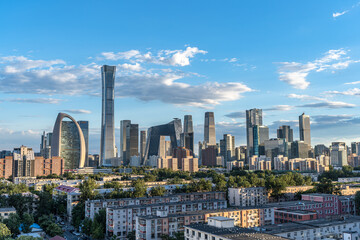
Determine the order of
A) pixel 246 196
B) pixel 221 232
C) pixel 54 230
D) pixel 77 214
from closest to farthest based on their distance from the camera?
pixel 221 232, pixel 54 230, pixel 77 214, pixel 246 196

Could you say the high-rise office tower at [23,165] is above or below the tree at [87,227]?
above

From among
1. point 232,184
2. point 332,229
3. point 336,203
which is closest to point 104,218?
point 332,229

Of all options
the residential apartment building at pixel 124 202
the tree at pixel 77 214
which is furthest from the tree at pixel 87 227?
the tree at pixel 77 214

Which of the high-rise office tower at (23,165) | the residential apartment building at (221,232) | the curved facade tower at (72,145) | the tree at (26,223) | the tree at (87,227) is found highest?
the curved facade tower at (72,145)

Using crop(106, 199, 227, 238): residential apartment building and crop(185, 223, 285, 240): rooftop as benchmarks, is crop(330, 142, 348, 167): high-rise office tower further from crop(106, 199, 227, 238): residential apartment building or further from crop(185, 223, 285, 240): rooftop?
crop(185, 223, 285, 240): rooftop

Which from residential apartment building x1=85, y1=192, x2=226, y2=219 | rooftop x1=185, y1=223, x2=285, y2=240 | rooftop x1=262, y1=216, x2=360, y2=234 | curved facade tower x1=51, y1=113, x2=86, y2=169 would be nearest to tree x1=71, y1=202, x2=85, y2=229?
residential apartment building x1=85, y1=192, x2=226, y2=219

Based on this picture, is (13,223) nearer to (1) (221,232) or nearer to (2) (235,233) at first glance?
(1) (221,232)

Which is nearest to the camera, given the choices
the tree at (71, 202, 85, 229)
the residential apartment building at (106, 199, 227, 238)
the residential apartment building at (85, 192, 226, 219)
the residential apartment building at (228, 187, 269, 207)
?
the residential apartment building at (106, 199, 227, 238)

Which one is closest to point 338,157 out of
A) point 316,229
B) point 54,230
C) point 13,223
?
point 316,229

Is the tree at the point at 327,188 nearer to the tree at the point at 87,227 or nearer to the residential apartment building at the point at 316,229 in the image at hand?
the residential apartment building at the point at 316,229

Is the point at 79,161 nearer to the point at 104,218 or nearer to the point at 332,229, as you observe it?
the point at 104,218
